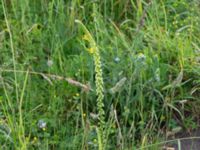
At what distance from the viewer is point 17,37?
116 inches

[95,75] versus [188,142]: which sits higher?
[95,75]

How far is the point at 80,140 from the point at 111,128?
0.14 m

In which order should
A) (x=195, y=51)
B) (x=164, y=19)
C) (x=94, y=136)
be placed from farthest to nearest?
(x=164, y=19) < (x=195, y=51) < (x=94, y=136)

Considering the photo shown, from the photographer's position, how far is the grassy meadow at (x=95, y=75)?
2371mm

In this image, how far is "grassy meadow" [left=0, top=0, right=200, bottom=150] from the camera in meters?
2.37

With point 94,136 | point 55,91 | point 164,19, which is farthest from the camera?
point 164,19

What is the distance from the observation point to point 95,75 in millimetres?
2570

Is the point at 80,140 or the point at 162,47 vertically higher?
the point at 162,47

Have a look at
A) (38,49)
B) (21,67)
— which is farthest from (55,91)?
(38,49)

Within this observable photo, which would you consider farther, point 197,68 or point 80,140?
point 197,68

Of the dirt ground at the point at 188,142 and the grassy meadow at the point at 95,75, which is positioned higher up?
the grassy meadow at the point at 95,75

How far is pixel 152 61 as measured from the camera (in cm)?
268

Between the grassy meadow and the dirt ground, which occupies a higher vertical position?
the grassy meadow

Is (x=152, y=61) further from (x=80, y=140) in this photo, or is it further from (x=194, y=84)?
(x=80, y=140)
